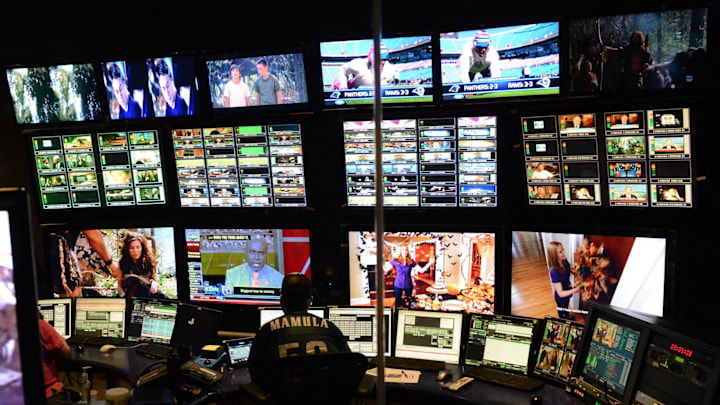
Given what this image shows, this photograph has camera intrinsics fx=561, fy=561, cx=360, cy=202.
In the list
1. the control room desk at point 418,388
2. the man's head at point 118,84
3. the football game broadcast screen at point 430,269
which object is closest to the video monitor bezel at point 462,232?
the football game broadcast screen at point 430,269

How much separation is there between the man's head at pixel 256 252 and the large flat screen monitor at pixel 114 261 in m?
0.65

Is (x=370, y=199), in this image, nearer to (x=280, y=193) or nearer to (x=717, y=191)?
(x=280, y=193)

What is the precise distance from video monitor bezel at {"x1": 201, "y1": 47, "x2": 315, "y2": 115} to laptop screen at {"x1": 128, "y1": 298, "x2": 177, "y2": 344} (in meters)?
1.50

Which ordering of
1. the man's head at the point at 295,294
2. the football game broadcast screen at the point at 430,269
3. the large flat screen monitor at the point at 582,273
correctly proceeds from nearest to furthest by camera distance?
the man's head at the point at 295,294 → the large flat screen monitor at the point at 582,273 → the football game broadcast screen at the point at 430,269

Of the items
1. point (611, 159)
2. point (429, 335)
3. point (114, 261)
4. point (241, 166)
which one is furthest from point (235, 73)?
point (611, 159)

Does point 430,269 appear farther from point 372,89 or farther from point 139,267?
point 139,267

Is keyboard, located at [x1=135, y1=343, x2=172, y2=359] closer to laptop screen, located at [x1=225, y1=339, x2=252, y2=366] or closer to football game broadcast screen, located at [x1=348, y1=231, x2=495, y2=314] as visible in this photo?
laptop screen, located at [x1=225, y1=339, x2=252, y2=366]

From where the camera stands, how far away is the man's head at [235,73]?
4.05m

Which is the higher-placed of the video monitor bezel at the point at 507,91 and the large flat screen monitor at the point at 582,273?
the video monitor bezel at the point at 507,91

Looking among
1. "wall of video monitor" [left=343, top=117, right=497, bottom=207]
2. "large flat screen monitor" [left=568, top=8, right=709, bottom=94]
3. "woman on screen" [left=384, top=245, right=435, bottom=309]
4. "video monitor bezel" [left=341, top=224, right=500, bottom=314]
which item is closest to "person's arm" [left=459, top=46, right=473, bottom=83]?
"wall of video monitor" [left=343, top=117, right=497, bottom=207]

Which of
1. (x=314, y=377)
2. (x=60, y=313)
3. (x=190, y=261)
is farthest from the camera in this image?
(x=190, y=261)

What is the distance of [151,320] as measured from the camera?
4215mm

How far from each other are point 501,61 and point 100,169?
10.5 ft

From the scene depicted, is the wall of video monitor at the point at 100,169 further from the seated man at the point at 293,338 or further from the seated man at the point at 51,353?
the seated man at the point at 293,338
